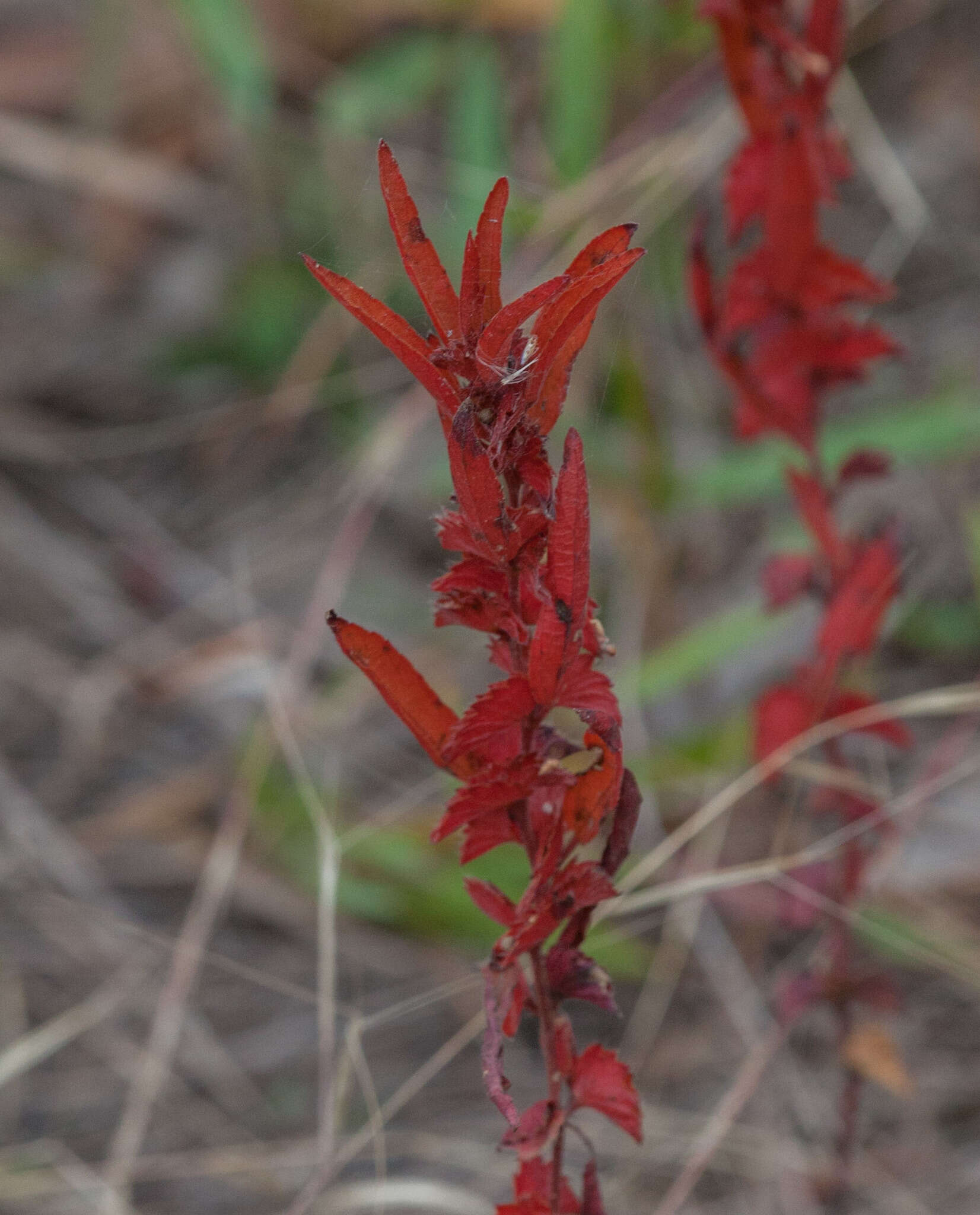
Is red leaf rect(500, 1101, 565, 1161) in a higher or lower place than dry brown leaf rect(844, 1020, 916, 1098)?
lower

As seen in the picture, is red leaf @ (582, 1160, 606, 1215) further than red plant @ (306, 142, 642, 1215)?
Yes

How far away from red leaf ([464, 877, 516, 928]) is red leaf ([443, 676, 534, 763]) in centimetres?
7

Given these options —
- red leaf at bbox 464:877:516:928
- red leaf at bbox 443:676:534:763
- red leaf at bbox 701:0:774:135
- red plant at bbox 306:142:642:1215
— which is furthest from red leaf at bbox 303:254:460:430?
red leaf at bbox 701:0:774:135

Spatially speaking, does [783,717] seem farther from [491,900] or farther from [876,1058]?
[491,900]

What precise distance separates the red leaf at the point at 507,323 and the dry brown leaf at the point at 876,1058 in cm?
66

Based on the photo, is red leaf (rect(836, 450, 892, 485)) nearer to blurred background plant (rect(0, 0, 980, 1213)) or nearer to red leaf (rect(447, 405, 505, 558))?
blurred background plant (rect(0, 0, 980, 1213))

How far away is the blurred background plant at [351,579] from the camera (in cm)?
117

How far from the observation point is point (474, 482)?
418mm

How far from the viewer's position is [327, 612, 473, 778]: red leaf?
48cm

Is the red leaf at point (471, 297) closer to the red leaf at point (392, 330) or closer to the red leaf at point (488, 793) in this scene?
the red leaf at point (392, 330)

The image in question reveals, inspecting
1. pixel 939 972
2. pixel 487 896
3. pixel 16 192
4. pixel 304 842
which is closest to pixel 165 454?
pixel 16 192

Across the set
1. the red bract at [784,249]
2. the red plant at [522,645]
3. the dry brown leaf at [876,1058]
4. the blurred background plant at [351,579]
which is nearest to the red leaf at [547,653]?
the red plant at [522,645]

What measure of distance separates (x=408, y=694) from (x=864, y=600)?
1.45 feet

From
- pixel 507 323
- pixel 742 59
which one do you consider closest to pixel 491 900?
pixel 507 323
